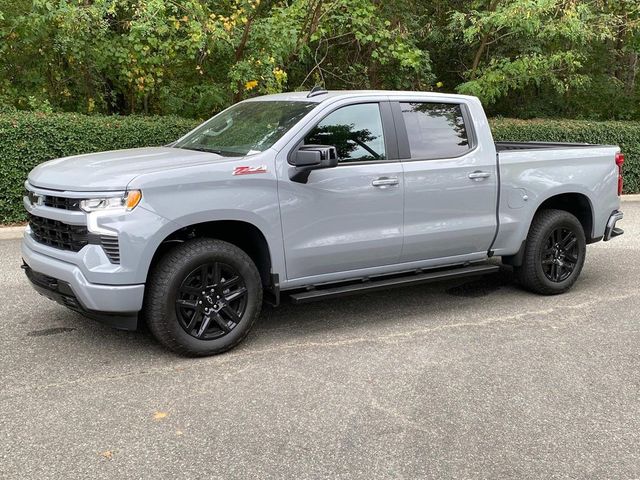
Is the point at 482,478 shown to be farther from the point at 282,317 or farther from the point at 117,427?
the point at 282,317

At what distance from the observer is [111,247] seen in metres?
4.20

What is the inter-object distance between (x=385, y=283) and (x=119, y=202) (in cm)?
219

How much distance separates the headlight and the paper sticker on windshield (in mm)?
699

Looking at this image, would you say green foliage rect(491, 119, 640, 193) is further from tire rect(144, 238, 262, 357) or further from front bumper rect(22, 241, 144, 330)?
front bumper rect(22, 241, 144, 330)

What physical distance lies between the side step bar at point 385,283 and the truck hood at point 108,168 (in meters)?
1.18

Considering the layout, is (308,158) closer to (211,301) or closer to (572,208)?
(211,301)

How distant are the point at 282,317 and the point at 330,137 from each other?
163 centimetres

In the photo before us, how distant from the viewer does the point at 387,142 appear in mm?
5281

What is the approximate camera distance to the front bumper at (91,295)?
4215 mm

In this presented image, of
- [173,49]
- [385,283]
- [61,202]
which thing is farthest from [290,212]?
[173,49]

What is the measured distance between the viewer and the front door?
15.8 ft

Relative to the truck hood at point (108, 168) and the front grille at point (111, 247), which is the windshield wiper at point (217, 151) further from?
the front grille at point (111, 247)

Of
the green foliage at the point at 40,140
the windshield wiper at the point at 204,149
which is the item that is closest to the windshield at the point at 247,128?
the windshield wiper at the point at 204,149

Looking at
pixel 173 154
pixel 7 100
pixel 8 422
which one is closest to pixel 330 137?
pixel 173 154
